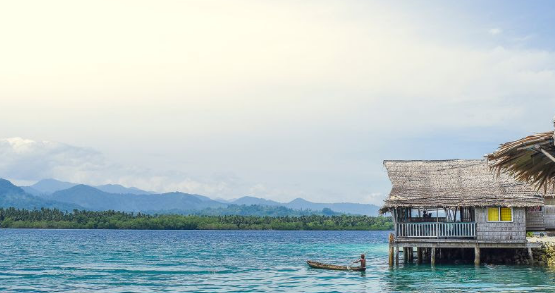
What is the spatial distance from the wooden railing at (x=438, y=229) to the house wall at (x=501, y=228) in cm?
35

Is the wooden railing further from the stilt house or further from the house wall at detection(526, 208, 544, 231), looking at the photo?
the house wall at detection(526, 208, 544, 231)

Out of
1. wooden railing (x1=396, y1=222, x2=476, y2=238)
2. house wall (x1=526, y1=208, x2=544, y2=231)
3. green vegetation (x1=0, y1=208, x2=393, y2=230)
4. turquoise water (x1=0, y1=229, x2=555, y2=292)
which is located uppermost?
green vegetation (x1=0, y1=208, x2=393, y2=230)

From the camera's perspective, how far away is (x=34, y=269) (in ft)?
127

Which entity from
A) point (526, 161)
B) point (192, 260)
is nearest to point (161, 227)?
point (192, 260)

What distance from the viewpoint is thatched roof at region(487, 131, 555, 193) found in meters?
13.3

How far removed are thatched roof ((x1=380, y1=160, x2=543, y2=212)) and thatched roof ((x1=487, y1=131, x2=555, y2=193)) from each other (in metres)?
14.0

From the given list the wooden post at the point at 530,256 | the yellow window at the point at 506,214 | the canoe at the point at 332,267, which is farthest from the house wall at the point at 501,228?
the canoe at the point at 332,267

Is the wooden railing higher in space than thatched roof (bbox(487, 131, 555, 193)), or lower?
lower

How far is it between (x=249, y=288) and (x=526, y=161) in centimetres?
1591

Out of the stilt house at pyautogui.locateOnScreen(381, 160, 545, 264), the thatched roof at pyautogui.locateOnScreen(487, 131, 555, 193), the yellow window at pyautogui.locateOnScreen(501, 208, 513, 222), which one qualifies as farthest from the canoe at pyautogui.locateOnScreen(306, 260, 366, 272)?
the thatched roof at pyautogui.locateOnScreen(487, 131, 555, 193)

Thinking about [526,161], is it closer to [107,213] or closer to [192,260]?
[192,260]

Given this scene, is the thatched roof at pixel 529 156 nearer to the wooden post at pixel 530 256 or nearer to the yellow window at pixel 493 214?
the yellow window at pixel 493 214

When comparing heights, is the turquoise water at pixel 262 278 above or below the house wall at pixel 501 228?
below

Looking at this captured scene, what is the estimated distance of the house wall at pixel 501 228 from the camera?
30.0 metres
